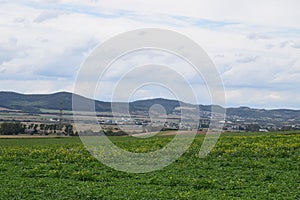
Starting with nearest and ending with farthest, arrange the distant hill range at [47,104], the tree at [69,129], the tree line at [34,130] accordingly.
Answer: the tree at [69,129] → the tree line at [34,130] → the distant hill range at [47,104]

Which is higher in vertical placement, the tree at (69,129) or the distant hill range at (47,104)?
the distant hill range at (47,104)

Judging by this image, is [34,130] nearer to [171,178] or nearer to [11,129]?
[11,129]

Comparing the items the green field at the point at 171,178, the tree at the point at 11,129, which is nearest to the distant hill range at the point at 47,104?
the tree at the point at 11,129

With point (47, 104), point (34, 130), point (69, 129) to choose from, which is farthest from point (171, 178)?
point (47, 104)

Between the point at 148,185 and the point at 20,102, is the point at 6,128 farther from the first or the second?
the point at 20,102

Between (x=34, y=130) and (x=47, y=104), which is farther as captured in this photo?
(x=47, y=104)

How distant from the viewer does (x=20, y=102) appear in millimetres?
158125

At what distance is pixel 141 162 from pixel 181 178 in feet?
21.3

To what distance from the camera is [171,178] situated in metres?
20.1

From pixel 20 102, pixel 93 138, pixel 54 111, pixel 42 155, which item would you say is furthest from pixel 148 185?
pixel 20 102

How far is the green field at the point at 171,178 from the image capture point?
1716 cm

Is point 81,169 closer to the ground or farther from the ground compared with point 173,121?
closer to the ground

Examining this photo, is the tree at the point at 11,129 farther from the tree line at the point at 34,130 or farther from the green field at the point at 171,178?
the green field at the point at 171,178

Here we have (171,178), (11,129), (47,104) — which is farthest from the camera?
(47,104)
